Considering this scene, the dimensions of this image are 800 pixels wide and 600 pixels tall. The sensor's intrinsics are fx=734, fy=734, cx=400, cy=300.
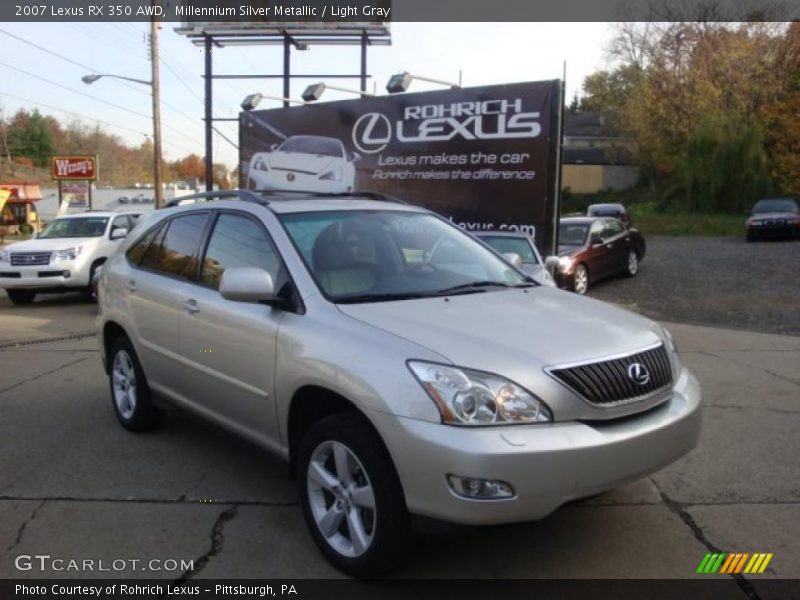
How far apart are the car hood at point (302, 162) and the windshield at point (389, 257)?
12.1 metres

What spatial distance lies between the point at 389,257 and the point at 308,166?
13.0 metres

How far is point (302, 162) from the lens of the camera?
17.0 metres

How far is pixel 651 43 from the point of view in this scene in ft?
171

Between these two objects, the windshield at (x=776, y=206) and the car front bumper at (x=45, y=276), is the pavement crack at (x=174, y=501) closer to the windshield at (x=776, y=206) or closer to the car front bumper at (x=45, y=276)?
the car front bumper at (x=45, y=276)

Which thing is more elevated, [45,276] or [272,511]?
[45,276]

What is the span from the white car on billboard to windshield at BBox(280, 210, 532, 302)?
11268 millimetres

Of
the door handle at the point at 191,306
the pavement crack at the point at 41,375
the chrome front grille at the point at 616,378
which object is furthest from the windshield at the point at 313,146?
the chrome front grille at the point at 616,378

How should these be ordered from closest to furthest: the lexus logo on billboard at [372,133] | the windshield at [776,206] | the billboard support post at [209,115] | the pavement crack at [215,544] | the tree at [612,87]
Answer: the pavement crack at [215,544] < the lexus logo on billboard at [372,133] < the billboard support post at [209,115] < the windshield at [776,206] < the tree at [612,87]

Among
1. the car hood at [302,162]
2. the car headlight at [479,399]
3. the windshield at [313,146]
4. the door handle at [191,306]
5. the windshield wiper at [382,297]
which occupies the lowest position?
the car headlight at [479,399]

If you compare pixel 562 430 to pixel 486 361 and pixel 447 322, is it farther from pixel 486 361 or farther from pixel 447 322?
pixel 447 322

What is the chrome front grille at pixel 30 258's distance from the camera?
13.4m

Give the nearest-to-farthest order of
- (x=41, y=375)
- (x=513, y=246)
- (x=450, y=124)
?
(x=41, y=375) < (x=513, y=246) < (x=450, y=124)

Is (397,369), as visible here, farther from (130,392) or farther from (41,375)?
(41,375)

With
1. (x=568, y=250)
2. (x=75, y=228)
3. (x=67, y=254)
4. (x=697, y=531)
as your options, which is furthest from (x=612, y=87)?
(x=697, y=531)
